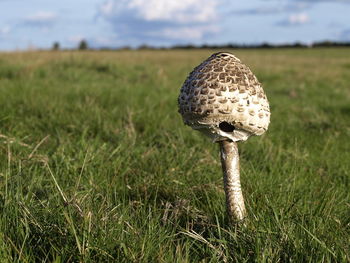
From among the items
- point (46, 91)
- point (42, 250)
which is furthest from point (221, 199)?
point (46, 91)

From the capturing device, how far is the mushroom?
2154mm

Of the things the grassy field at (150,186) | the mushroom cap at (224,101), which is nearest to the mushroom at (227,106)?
the mushroom cap at (224,101)

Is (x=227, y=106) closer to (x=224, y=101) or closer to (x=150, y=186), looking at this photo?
(x=224, y=101)

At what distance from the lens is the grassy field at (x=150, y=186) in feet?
6.53

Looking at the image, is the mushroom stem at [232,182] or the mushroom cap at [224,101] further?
the mushroom stem at [232,182]

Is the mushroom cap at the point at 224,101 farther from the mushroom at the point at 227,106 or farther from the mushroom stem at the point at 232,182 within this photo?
the mushroom stem at the point at 232,182

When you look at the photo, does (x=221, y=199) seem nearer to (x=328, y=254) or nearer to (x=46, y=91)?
(x=328, y=254)

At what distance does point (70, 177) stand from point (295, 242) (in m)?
1.65

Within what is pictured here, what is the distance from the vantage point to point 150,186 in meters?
2.98

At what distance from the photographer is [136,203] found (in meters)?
2.81

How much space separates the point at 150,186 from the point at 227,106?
1078 millimetres

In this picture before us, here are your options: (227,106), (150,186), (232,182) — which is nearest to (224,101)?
(227,106)

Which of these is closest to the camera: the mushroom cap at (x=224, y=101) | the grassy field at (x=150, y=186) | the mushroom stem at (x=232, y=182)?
the grassy field at (x=150, y=186)

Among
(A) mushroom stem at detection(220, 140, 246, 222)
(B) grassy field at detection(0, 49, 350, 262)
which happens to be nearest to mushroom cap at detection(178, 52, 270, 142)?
(A) mushroom stem at detection(220, 140, 246, 222)
